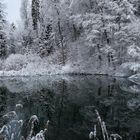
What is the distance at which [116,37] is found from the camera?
31906 millimetres

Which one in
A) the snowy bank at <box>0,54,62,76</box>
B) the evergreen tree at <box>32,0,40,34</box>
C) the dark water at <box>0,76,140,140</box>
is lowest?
the snowy bank at <box>0,54,62,76</box>

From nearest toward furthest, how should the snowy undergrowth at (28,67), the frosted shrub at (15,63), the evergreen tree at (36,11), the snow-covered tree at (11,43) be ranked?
the snowy undergrowth at (28,67) → the frosted shrub at (15,63) → the evergreen tree at (36,11) → the snow-covered tree at (11,43)

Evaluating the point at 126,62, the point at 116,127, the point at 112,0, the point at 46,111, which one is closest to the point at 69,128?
the point at 116,127

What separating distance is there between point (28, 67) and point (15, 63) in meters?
3.67

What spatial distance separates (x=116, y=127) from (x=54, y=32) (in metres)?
34.6

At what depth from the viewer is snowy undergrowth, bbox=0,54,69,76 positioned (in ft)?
118

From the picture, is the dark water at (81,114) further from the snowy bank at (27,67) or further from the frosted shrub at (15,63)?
the frosted shrub at (15,63)

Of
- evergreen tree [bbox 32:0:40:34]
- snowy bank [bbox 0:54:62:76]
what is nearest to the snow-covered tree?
evergreen tree [bbox 32:0:40:34]

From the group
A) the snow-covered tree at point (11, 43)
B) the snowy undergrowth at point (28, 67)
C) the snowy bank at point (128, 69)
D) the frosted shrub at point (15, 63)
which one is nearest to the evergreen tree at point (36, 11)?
the snow-covered tree at point (11, 43)

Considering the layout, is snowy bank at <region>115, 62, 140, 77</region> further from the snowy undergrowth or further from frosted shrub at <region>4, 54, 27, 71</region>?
frosted shrub at <region>4, 54, 27, 71</region>

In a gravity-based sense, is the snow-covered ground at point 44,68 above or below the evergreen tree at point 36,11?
below

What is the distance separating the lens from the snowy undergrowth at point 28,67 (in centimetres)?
3594

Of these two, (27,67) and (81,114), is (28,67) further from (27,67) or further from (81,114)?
(81,114)

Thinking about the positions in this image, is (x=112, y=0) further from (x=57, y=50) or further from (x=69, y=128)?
(x=69, y=128)
